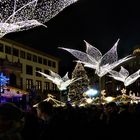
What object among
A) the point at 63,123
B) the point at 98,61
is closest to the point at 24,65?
the point at 98,61

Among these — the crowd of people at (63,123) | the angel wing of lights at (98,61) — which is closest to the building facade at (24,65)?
the angel wing of lights at (98,61)

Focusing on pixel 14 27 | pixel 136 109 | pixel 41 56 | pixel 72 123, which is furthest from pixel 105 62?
pixel 41 56

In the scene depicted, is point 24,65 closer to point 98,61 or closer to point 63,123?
point 98,61

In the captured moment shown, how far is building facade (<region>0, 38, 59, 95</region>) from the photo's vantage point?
209ft

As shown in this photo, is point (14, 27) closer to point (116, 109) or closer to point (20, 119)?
point (116, 109)

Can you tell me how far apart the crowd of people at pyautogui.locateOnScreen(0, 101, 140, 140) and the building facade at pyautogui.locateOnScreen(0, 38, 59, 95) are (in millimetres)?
49811

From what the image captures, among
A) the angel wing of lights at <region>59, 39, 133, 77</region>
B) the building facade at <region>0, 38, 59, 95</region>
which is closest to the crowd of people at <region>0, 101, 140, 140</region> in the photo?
the angel wing of lights at <region>59, 39, 133, 77</region>

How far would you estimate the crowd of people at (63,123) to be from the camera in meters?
3.66

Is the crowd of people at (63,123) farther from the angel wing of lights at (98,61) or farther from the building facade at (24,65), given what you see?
→ the building facade at (24,65)

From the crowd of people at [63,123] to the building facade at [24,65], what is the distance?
49811 mm

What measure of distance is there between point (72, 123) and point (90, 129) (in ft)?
3.62

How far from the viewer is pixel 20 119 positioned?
375cm

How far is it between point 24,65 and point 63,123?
66.6 m

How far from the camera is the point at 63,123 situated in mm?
6969
